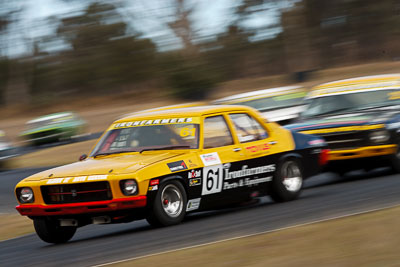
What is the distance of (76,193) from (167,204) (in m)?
0.97

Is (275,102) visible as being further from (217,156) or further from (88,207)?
(88,207)

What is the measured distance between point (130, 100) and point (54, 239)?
153ft

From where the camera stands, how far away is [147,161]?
7562mm

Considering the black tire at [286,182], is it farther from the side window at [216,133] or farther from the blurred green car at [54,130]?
the blurred green car at [54,130]

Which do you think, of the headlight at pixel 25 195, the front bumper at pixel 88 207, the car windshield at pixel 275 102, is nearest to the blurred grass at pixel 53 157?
the car windshield at pixel 275 102

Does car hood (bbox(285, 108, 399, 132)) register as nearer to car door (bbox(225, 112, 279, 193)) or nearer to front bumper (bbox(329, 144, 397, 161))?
front bumper (bbox(329, 144, 397, 161))

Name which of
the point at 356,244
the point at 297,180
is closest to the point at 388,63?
the point at 297,180

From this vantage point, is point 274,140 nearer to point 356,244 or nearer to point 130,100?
point 356,244

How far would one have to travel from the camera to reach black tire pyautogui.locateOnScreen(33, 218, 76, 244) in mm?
7758

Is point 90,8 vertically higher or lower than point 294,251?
higher

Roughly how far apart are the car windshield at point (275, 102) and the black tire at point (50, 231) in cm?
1344

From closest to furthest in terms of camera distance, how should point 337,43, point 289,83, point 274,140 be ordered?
point 274,140 → point 289,83 → point 337,43

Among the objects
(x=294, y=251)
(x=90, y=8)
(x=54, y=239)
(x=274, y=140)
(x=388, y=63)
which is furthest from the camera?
(x=90, y=8)

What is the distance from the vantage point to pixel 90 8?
57.7 m
